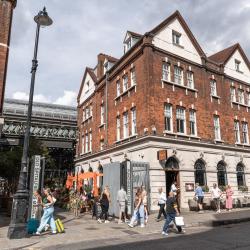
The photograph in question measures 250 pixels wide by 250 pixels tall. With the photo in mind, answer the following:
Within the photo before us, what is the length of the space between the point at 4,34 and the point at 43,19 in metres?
5.45

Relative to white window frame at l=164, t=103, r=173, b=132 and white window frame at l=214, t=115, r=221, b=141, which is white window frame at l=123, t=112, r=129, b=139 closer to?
white window frame at l=164, t=103, r=173, b=132

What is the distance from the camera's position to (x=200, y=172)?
885 inches

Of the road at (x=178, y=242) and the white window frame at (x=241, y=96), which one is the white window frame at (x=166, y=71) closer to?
the white window frame at (x=241, y=96)

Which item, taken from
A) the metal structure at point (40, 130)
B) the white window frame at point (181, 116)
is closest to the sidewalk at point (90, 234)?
the white window frame at point (181, 116)

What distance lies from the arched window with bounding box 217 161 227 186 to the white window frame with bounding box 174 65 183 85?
24.4ft

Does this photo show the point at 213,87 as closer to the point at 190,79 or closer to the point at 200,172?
the point at 190,79

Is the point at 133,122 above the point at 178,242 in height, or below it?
above

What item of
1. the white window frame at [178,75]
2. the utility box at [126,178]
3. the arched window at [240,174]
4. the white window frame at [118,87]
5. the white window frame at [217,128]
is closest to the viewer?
the utility box at [126,178]

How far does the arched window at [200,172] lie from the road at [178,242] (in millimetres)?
10113

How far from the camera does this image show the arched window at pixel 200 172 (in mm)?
22188

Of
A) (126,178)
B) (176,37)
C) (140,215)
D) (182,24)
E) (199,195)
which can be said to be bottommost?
(140,215)

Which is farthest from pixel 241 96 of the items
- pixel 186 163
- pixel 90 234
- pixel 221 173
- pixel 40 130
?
pixel 40 130

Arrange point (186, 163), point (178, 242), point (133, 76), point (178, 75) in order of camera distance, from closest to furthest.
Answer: point (178, 242)
point (186, 163)
point (178, 75)
point (133, 76)

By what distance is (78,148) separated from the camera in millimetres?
35594
